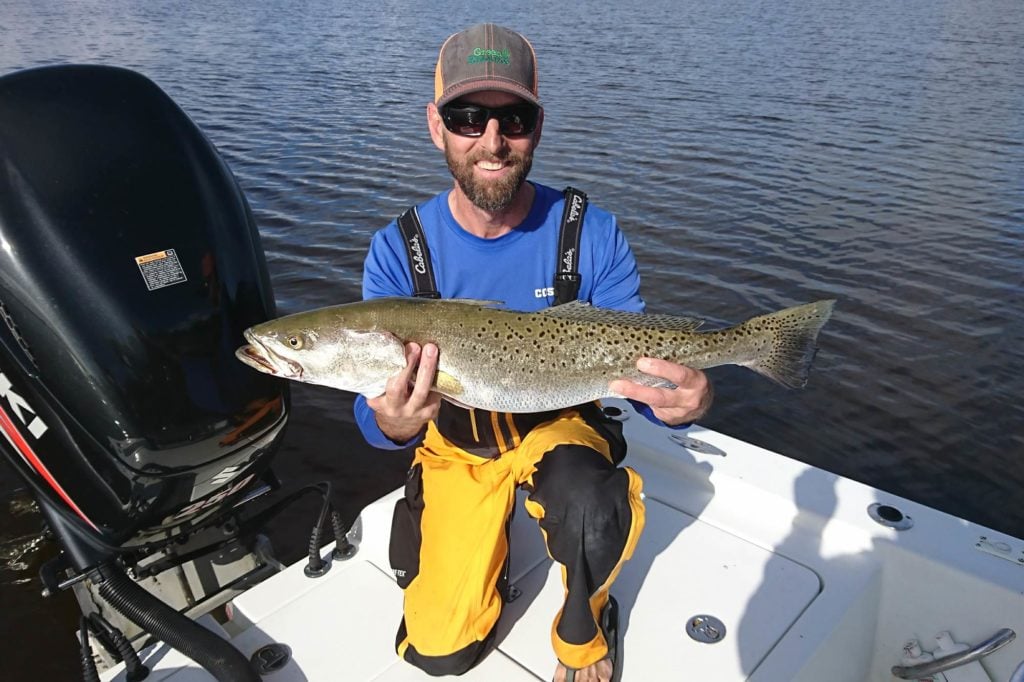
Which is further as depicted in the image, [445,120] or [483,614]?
[445,120]

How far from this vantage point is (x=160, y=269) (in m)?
3.29

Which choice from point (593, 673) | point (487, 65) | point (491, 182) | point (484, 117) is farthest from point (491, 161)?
point (593, 673)

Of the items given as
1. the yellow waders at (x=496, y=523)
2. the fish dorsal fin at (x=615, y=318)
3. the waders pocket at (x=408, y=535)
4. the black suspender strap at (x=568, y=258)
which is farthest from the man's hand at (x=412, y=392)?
the black suspender strap at (x=568, y=258)

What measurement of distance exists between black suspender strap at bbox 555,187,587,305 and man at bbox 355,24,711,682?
0.04 metres

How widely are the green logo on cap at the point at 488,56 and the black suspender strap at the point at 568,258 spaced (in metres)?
0.82

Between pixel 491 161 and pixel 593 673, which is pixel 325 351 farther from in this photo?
pixel 593 673

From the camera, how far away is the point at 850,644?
3.52m

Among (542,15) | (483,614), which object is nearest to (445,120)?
(483,614)

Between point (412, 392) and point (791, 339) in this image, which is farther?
point (791, 339)

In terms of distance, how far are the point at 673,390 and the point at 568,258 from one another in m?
0.91

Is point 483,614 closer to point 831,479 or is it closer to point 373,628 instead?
point 373,628

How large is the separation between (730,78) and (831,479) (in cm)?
2005

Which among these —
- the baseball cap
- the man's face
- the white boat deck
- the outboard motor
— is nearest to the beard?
the man's face

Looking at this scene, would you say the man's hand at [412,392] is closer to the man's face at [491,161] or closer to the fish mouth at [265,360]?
the fish mouth at [265,360]
